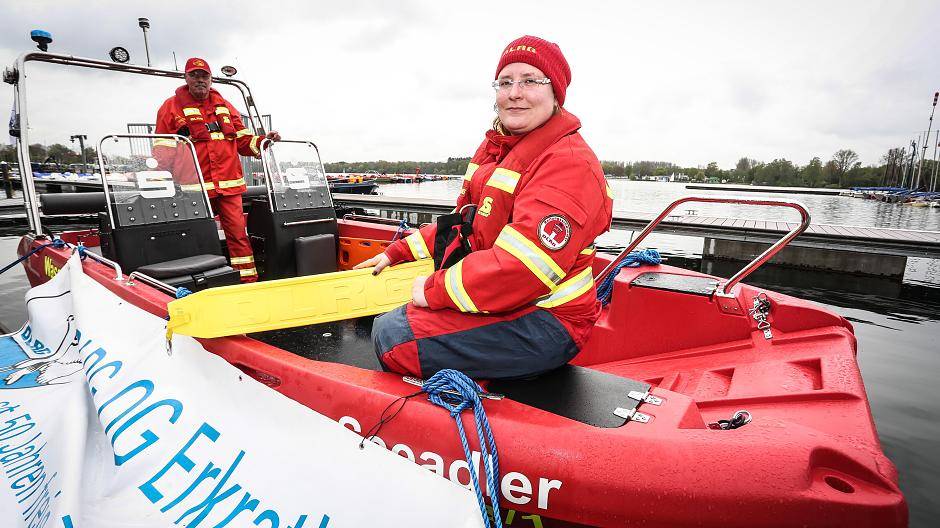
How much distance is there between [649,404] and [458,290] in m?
0.74

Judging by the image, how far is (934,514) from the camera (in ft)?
7.45

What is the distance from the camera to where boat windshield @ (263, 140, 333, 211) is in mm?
3826

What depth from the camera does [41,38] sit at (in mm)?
3289

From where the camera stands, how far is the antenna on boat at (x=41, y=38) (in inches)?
128

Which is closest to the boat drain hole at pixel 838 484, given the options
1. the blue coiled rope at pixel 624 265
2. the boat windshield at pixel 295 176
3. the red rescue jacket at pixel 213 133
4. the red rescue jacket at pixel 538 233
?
the red rescue jacket at pixel 538 233

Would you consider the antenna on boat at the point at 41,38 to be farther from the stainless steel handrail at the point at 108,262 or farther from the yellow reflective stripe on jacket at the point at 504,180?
the yellow reflective stripe on jacket at the point at 504,180

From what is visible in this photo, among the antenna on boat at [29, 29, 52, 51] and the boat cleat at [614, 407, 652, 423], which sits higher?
the antenna on boat at [29, 29, 52, 51]

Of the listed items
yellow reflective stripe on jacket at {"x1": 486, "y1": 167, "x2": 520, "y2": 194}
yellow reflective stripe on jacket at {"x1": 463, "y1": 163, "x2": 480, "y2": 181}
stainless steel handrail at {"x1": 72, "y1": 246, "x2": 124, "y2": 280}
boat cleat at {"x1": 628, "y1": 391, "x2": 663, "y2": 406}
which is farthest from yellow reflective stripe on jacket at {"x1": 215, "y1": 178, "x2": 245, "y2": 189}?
boat cleat at {"x1": 628, "y1": 391, "x2": 663, "y2": 406}

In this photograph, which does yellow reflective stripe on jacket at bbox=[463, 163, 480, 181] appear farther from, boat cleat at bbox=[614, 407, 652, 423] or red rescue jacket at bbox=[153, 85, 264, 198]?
red rescue jacket at bbox=[153, 85, 264, 198]

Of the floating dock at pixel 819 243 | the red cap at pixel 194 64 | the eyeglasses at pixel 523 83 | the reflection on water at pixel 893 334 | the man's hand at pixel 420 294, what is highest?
the red cap at pixel 194 64

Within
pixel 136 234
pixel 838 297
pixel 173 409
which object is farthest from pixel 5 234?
pixel 838 297

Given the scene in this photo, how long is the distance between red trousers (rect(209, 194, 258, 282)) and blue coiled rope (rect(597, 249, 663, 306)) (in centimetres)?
286

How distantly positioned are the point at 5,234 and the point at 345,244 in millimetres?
9355

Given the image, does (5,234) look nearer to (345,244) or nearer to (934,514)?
(345,244)
